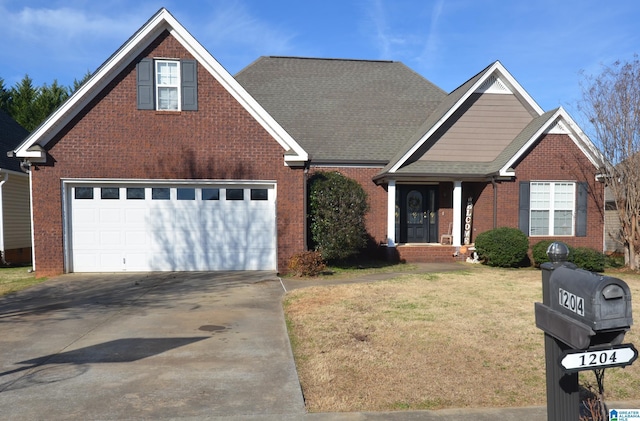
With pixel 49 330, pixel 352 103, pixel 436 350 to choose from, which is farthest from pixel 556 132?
pixel 49 330

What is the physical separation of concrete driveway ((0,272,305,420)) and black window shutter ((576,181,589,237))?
1203 centimetres

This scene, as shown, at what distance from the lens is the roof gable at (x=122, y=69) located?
1216 cm

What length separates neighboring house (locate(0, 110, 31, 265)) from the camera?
16.3m

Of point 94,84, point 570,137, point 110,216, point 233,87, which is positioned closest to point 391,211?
point 570,137

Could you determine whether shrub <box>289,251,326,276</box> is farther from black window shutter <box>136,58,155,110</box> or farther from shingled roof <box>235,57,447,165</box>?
black window shutter <box>136,58,155,110</box>

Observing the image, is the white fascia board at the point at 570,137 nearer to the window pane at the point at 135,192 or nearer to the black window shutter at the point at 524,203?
the black window shutter at the point at 524,203

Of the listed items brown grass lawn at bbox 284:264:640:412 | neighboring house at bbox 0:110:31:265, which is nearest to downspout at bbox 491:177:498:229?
brown grass lawn at bbox 284:264:640:412

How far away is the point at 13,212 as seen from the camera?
17.1 m

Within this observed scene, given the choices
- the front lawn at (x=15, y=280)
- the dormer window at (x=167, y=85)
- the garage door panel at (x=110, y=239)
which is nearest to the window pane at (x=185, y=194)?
the garage door panel at (x=110, y=239)

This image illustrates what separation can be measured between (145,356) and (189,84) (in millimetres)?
8933

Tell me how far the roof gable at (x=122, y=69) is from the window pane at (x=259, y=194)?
1.17m

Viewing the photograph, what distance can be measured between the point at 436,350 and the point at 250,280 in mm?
6700

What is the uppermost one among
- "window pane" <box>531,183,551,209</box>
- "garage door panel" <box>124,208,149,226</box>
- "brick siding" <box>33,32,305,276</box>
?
"brick siding" <box>33,32,305,276</box>

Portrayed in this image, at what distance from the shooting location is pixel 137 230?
1291cm
